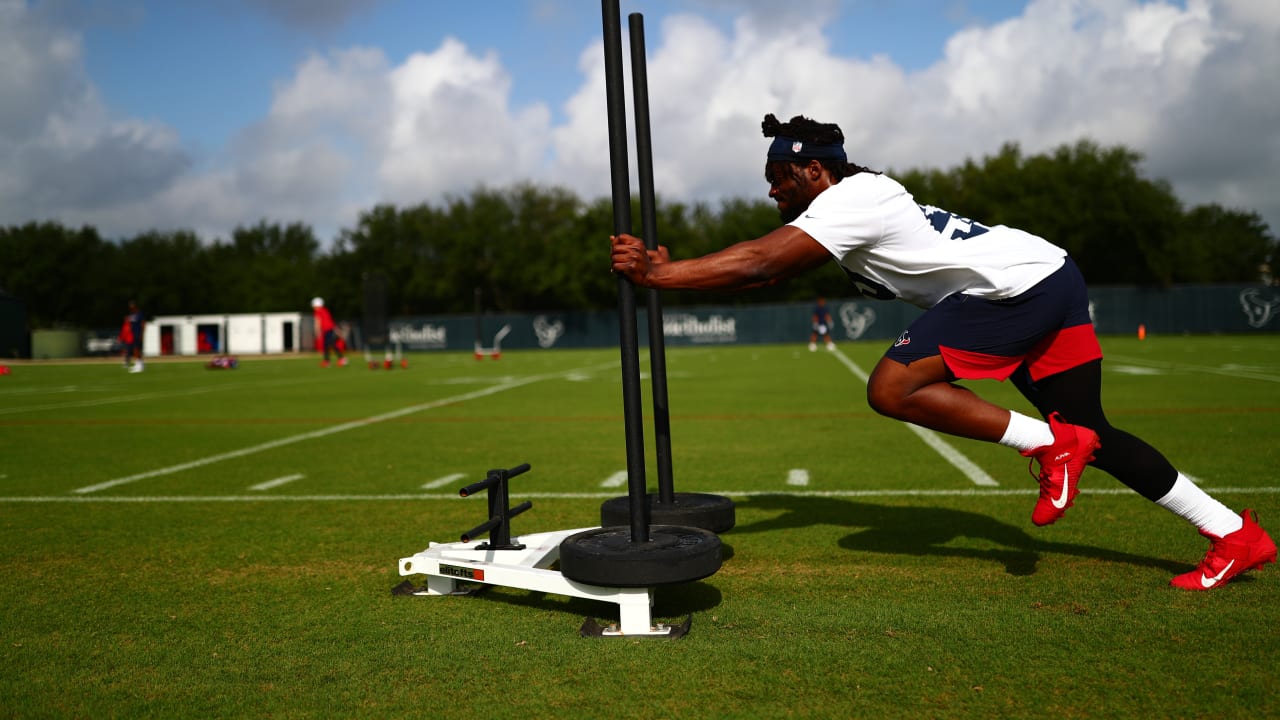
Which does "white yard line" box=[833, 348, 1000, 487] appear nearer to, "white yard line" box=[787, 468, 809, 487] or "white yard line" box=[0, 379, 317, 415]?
"white yard line" box=[787, 468, 809, 487]

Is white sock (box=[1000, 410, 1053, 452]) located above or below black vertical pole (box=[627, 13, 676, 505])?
below

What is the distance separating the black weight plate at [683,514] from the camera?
428 centimetres

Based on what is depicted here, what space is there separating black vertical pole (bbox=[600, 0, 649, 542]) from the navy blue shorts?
1.00 meters

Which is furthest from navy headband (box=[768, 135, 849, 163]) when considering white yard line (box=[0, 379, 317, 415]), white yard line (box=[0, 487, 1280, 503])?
white yard line (box=[0, 379, 317, 415])

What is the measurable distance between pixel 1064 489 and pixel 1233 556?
2.38 ft

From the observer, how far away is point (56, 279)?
83.6 metres

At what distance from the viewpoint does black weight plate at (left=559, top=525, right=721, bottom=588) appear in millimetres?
3117

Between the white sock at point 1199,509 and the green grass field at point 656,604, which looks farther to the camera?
the white sock at point 1199,509

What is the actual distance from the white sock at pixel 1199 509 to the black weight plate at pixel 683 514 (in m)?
1.78

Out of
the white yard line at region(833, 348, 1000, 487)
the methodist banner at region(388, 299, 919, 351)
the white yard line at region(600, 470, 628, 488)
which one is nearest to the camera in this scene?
the white yard line at region(833, 348, 1000, 487)

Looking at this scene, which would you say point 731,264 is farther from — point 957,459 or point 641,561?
point 957,459

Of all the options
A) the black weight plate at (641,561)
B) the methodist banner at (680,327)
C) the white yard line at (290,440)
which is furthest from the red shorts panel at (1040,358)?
the methodist banner at (680,327)

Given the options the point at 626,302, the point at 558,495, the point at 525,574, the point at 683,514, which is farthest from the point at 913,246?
the point at 558,495

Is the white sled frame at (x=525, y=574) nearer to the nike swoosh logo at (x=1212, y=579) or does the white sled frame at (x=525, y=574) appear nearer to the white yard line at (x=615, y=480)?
the nike swoosh logo at (x=1212, y=579)
